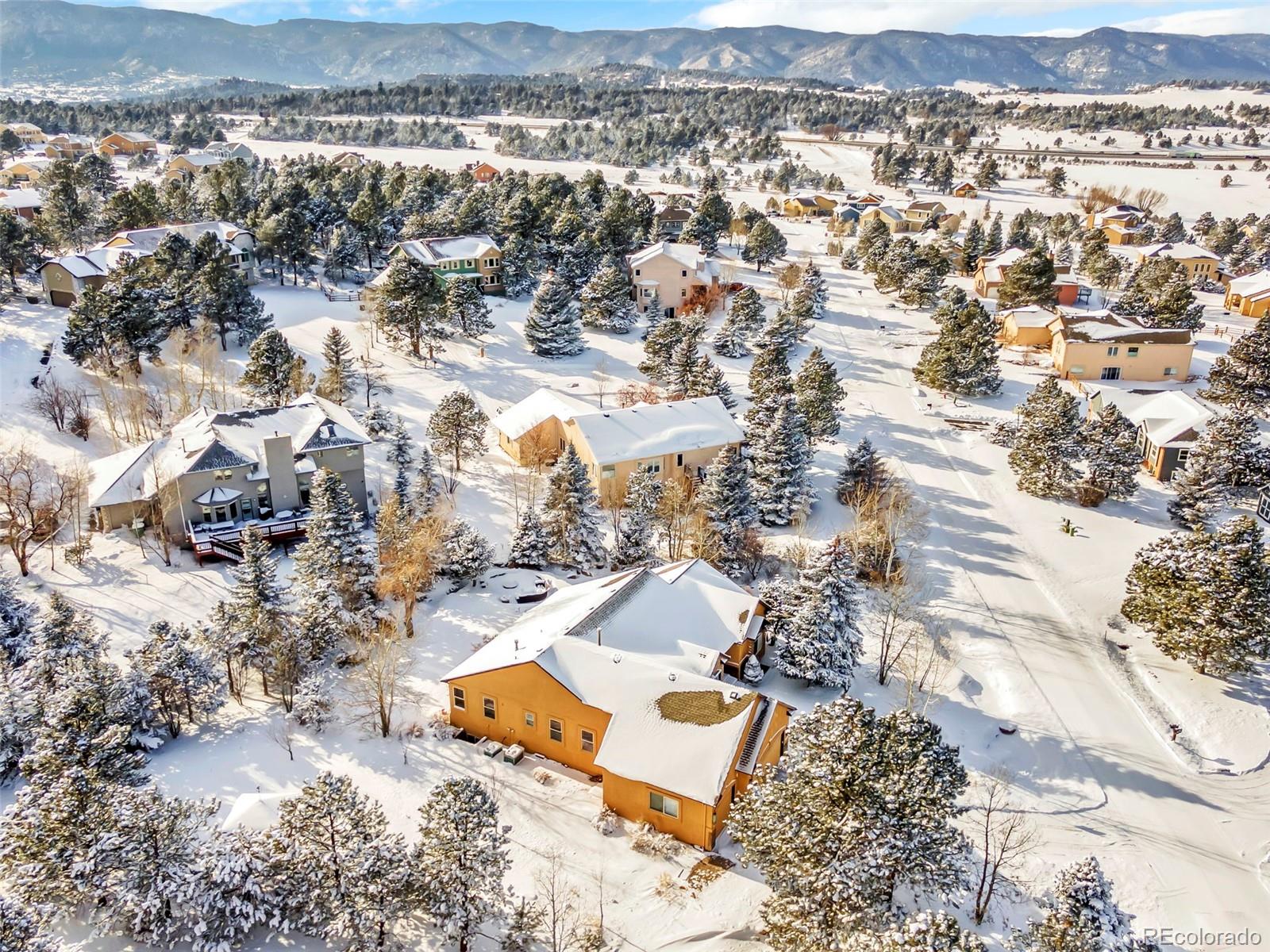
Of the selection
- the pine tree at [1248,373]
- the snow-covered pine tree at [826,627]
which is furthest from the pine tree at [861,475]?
the pine tree at [1248,373]

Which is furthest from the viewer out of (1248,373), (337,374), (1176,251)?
(1176,251)

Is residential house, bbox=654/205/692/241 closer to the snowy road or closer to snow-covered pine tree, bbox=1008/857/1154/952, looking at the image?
the snowy road

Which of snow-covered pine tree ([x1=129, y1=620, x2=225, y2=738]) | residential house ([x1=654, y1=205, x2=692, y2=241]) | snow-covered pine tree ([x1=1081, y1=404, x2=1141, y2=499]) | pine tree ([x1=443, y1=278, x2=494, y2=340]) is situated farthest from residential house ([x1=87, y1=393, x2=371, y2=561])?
residential house ([x1=654, y1=205, x2=692, y2=241])

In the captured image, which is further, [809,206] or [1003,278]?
[809,206]

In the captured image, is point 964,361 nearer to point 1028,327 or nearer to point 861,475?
point 1028,327

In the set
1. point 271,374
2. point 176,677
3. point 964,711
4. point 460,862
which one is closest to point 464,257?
point 271,374
